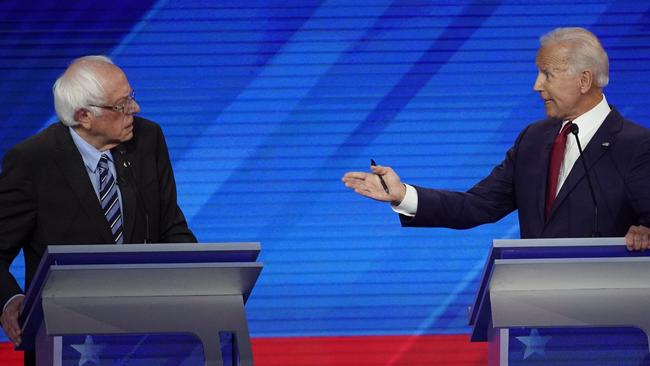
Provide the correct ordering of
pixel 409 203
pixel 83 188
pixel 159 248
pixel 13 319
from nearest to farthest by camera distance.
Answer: pixel 159 248 → pixel 13 319 → pixel 83 188 → pixel 409 203

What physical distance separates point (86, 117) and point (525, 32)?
8.78ft

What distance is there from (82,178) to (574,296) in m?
1.48

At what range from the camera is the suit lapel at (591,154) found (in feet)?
11.6

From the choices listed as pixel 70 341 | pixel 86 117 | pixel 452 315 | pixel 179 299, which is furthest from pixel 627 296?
pixel 452 315

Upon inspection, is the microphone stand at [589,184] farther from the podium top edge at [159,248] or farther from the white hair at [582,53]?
the podium top edge at [159,248]

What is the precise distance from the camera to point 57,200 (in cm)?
345

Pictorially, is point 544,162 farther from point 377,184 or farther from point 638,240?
point 638,240

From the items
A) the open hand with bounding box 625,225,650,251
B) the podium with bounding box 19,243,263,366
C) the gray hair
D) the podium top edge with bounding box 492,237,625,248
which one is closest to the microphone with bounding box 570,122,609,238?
the open hand with bounding box 625,225,650,251

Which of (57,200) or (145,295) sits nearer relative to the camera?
(145,295)

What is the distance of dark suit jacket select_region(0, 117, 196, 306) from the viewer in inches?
135

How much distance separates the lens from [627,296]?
2.82 m

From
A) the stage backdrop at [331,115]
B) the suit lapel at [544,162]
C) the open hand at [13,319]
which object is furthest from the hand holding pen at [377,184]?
the stage backdrop at [331,115]

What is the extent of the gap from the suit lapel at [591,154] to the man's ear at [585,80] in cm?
12

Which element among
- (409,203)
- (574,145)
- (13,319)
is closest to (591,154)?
(574,145)
